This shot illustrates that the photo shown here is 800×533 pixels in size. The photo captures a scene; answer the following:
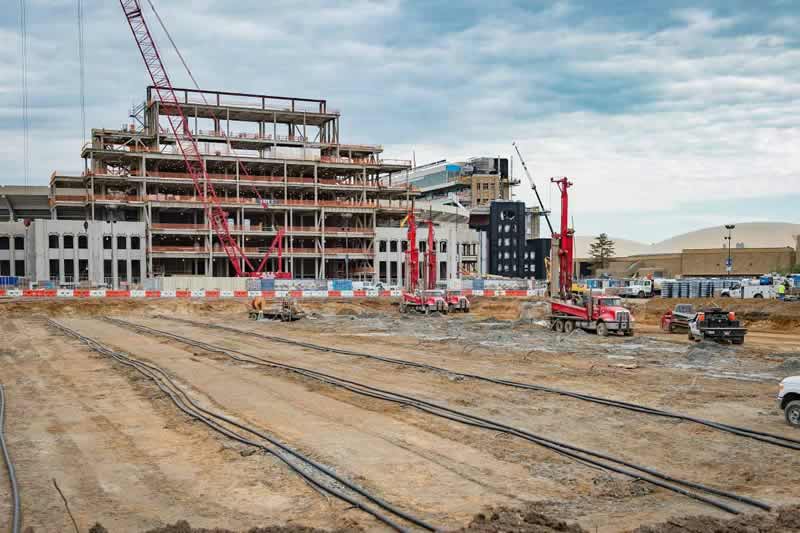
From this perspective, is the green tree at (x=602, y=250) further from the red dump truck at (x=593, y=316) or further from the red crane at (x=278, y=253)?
the red dump truck at (x=593, y=316)

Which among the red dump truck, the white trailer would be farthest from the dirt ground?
the white trailer

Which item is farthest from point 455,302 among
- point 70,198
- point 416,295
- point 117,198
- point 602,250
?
point 602,250

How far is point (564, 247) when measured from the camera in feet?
159

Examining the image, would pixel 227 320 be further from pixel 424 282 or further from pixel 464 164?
pixel 464 164

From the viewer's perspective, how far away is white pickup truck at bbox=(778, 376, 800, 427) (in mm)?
17562

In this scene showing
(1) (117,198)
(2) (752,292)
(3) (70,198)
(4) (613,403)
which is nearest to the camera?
(4) (613,403)

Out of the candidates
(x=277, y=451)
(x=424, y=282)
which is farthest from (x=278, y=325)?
(x=277, y=451)

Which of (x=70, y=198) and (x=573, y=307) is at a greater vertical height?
(x=70, y=198)

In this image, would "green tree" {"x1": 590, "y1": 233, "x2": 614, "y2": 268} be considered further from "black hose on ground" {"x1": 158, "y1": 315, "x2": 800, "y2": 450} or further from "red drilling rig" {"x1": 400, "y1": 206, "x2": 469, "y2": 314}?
"black hose on ground" {"x1": 158, "y1": 315, "x2": 800, "y2": 450}

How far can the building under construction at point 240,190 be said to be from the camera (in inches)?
4397

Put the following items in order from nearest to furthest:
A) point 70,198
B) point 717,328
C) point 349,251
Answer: point 717,328 → point 70,198 → point 349,251

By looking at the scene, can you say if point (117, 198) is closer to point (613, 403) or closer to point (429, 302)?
point (429, 302)

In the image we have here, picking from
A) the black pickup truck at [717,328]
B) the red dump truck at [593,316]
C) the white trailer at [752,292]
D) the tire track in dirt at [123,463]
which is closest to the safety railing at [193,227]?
the white trailer at [752,292]

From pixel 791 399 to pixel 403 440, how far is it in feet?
29.7
